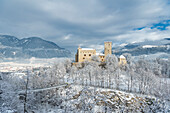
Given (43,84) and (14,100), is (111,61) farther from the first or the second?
(14,100)

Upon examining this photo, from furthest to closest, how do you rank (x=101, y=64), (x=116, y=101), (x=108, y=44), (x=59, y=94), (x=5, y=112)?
1. (x=108, y=44)
2. (x=101, y=64)
3. (x=59, y=94)
4. (x=116, y=101)
5. (x=5, y=112)

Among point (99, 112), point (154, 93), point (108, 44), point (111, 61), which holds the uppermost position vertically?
point (108, 44)

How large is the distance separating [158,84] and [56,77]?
147 ft

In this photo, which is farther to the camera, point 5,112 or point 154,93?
point 154,93

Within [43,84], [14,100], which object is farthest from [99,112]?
[14,100]

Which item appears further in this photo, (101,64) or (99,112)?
(101,64)

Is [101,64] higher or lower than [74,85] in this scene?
higher

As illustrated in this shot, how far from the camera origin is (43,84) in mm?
43438

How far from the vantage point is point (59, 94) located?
43438 millimetres

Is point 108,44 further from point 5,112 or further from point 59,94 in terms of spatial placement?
point 5,112

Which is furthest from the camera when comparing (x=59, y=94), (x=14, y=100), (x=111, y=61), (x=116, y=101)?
(x=111, y=61)

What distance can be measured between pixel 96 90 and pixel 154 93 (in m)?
23.0

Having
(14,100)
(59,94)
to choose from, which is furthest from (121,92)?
(14,100)

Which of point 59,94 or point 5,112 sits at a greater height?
point 5,112
